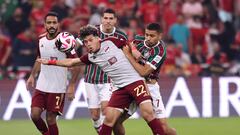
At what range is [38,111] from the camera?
13180 millimetres

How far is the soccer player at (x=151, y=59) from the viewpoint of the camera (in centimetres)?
1238

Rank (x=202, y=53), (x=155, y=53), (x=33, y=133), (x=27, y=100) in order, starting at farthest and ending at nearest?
(x=202, y=53)
(x=27, y=100)
(x=33, y=133)
(x=155, y=53)

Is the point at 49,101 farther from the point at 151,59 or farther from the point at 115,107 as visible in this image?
the point at 151,59

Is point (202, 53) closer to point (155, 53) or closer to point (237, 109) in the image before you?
point (237, 109)

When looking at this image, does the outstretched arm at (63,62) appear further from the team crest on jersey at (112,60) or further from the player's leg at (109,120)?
the player's leg at (109,120)

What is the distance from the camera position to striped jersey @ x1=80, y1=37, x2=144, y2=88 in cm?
1222

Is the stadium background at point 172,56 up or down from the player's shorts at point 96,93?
down

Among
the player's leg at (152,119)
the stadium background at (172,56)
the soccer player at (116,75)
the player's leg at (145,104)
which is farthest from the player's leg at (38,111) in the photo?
the stadium background at (172,56)

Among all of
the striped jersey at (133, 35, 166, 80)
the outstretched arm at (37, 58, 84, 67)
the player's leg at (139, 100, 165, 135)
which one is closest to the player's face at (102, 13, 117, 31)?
the striped jersey at (133, 35, 166, 80)

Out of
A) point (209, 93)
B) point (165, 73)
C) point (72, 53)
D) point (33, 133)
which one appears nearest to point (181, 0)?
point (165, 73)

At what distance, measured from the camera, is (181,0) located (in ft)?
73.0

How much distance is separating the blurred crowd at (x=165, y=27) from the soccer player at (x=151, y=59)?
668 cm

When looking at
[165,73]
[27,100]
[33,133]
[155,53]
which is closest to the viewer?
[155,53]

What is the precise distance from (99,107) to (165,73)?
19.3ft
